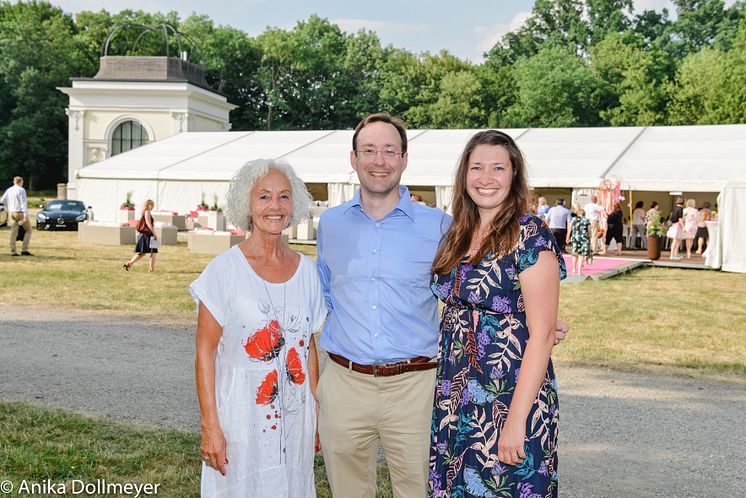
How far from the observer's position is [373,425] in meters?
2.96

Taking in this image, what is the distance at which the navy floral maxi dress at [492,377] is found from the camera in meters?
2.46

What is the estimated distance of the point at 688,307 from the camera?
1171cm

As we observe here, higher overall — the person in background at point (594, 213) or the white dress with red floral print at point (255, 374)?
the person in background at point (594, 213)

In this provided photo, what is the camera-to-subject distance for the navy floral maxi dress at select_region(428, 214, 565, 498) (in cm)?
246

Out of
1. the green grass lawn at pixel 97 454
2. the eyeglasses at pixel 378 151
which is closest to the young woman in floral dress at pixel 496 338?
the eyeglasses at pixel 378 151

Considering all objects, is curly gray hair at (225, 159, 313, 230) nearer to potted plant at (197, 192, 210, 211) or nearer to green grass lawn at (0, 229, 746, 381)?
green grass lawn at (0, 229, 746, 381)

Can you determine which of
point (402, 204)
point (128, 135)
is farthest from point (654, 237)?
point (128, 135)

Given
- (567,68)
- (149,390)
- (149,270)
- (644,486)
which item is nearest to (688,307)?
(644,486)

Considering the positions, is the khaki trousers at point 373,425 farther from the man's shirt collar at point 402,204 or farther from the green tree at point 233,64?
the green tree at point 233,64

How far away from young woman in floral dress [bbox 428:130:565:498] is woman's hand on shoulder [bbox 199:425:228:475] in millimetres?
801

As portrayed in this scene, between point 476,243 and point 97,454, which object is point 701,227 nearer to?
point 97,454

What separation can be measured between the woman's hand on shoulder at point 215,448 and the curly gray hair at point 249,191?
819 mm

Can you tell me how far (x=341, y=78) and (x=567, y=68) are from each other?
17675 millimetres

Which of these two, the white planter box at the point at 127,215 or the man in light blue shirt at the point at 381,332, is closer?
the man in light blue shirt at the point at 381,332
